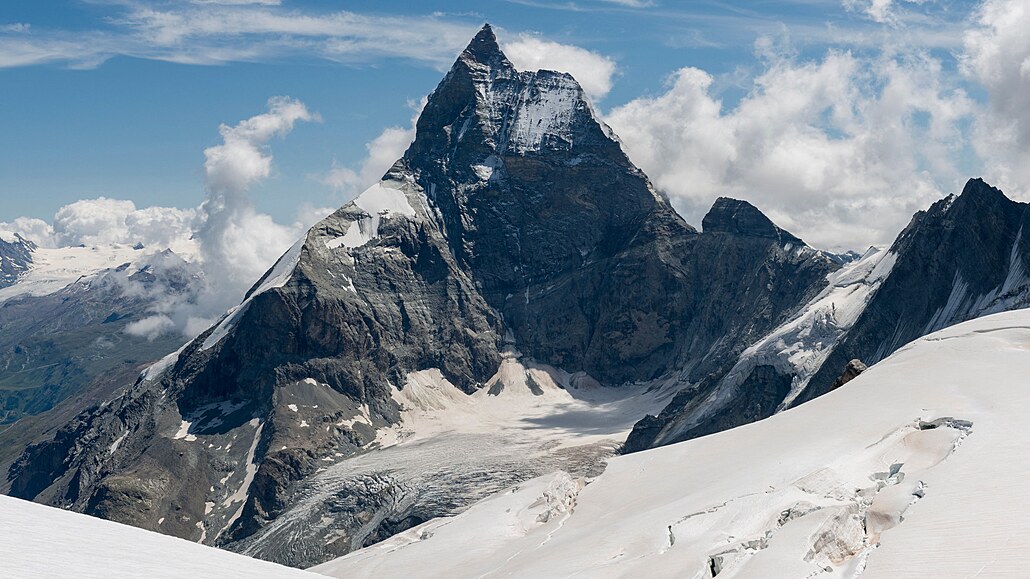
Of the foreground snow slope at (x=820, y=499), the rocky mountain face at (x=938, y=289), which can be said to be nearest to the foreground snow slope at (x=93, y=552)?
the foreground snow slope at (x=820, y=499)

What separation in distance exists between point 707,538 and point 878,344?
177 m

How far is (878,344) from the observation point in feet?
625

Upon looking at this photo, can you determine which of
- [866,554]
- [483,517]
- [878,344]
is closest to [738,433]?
[483,517]

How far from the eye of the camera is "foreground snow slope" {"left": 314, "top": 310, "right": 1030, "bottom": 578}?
77.2 feet

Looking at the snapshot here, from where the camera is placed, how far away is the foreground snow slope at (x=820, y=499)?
23.5 m

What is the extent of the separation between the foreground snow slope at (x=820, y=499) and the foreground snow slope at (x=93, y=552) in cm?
1343

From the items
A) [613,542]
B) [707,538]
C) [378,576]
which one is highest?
[707,538]

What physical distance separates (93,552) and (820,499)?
22.1m

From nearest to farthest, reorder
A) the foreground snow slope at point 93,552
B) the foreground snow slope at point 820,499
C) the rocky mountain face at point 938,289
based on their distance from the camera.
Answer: the foreground snow slope at point 93,552, the foreground snow slope at point 820,499, the rocky mountain face at point 938,289

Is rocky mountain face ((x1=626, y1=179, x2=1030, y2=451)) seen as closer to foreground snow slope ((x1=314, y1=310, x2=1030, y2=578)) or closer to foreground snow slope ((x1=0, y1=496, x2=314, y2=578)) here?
foreground snow slope ((x1=314, y1=310, x2=1030, y2=578))

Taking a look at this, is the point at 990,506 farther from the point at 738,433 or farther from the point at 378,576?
the point at 378,576

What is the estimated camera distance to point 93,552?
1750 centimetres

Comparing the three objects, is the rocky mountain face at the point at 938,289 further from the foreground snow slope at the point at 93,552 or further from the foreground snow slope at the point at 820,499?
the foreground snow slope at the point at 93,552

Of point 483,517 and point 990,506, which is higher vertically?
point 990,506
